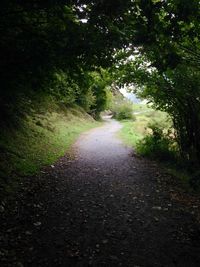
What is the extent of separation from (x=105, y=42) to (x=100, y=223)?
13.9 ft

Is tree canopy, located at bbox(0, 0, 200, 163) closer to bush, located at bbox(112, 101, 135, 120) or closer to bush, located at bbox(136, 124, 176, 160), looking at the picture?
bush, located at bbox(136, 124, 176, 160)

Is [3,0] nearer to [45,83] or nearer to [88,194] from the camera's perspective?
[45,83]

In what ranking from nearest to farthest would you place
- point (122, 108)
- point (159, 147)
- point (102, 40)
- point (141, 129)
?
1. point (102, 40)
2. point (159, 147)
3. point (141, 129)
4. point (122, 108)

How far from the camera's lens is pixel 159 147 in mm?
14820

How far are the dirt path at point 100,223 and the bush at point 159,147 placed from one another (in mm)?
3364

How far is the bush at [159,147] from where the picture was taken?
14311 millimetres

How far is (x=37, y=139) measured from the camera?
15.2m

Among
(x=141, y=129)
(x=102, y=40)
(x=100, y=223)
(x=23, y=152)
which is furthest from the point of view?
(x=141, y=129)

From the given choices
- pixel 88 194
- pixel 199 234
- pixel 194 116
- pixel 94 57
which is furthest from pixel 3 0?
pixel 194 116

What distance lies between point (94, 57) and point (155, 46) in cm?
207

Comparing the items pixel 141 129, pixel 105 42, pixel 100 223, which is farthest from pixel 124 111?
pixel 100 223

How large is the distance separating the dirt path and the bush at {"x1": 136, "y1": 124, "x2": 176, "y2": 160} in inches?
132

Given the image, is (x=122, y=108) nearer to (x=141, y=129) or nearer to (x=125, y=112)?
(x=125, y=112)

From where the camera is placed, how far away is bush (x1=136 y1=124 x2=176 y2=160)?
47.0 feet
